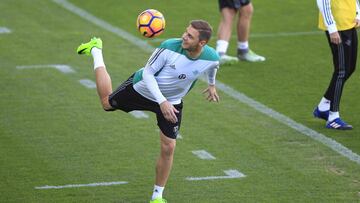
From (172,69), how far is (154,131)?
2.59 metres

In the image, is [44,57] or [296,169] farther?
[44,57]

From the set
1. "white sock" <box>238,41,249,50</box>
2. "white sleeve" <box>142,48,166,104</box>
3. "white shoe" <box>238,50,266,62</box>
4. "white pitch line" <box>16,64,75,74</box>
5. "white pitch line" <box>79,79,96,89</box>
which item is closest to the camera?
"white sleeve" <box>142,48,166,104</box>

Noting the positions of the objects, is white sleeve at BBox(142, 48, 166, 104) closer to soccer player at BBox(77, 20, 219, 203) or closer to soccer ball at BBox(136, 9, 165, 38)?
soccer player at BBox(77, 20, 219, 203)

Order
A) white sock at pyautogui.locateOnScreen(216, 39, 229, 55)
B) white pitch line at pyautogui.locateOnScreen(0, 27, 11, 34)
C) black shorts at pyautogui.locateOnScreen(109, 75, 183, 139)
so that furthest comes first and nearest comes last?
white pitch line at pyautogui.locateOnScreen(0, 27, 11, 34), white sock at pyautogui.locateOnScreen(216, 39, 229, 55), black shorts at pyautogui.locateOnScreen(109, 75, 183, 139)

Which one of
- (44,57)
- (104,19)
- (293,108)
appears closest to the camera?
(293,108)

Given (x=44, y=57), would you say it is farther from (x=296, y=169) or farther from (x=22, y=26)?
(x=296, y=169)

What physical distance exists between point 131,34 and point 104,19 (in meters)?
1.30

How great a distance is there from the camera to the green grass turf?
9.27 metres

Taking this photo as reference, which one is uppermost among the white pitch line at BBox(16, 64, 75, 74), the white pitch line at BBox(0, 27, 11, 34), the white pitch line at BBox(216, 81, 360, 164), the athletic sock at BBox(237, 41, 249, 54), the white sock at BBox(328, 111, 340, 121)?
the white sock at BBox(328, 111, 340, 121)

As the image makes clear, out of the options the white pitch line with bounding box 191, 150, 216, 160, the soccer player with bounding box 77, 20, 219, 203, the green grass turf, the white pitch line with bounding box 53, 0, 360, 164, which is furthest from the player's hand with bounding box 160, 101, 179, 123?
the white pitch line with bounding box 53, 0, 360, 164

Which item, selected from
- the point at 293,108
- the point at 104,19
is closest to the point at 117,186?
the point at 293,108

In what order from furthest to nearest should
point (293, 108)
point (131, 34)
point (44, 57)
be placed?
point (131, 34) → point (44, 57) → point (293, 108)

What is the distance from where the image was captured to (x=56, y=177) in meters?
9.54

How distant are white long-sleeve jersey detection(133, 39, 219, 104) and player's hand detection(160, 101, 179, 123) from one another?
5 cm
